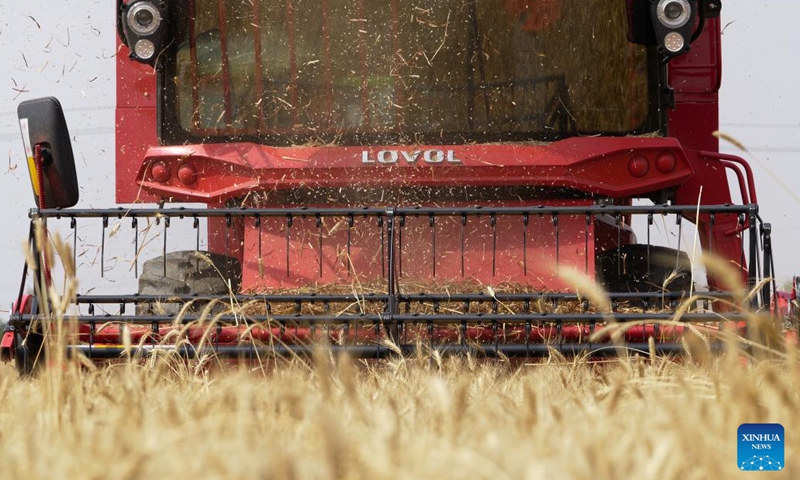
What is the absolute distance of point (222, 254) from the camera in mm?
5402

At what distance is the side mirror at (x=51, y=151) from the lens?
4523 mm

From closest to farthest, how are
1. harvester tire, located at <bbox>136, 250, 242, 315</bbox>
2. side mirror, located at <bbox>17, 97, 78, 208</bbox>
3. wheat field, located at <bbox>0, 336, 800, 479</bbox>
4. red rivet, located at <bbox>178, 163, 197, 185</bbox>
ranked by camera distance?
1. wheat field, located at <bbox>0, 336, 800, 479</bbox>
2. side mirror, located at <bbox>17, 97, 78, 208</bbox>
3. harvester tire, located at <bbox>136, 250, 242, 315</bbox>
4. red rivet, located at <bbox>178, 163, 197, 185</bbox>

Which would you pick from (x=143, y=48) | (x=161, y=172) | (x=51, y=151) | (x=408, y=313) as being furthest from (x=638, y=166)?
(x=51, y=151)

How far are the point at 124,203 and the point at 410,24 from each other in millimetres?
1671

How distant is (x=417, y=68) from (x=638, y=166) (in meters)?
1.10

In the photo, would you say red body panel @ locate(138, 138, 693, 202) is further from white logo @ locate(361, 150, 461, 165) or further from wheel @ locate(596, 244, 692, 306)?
wheel @ locate(596, 244, 692, 306)

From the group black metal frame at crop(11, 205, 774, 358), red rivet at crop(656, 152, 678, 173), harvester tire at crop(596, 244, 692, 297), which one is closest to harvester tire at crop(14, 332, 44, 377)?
black metal frame at crop(11, 205, 774, 358)

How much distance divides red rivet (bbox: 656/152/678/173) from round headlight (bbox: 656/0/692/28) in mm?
582

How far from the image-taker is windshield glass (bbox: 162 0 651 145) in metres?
5.12

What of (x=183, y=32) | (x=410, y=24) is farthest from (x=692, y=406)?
(x=183, y=32)

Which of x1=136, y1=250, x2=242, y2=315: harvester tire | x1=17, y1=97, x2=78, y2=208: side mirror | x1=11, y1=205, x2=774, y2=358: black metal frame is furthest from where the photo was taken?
x1=136, y1=250, x2=242, y2=315: harvester tire

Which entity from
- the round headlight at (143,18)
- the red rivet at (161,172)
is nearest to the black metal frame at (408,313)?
the red rivet at (161,172)

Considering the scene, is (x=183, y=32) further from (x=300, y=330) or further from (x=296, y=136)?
(x=300, y=330)

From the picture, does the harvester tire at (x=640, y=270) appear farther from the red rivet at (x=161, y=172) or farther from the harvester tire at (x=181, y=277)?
the red rivet at (x=161, y=172)
